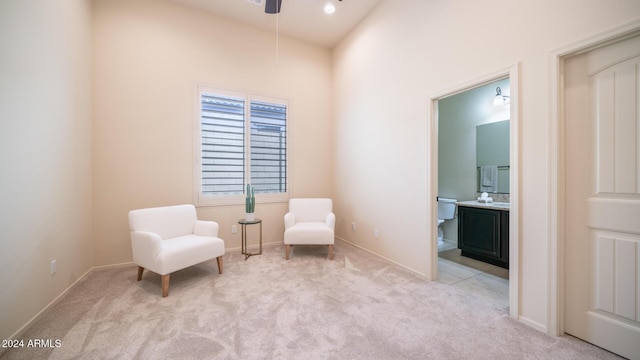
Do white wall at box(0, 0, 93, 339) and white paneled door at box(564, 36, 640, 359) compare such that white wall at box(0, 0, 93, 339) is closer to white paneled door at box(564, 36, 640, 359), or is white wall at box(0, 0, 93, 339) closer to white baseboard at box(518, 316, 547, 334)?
white baseboard at box(518, 316, 547, 334)

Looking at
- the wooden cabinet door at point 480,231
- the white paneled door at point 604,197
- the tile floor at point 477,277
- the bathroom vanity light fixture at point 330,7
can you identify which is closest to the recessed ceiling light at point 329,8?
the bathroom vanity light fixture at point 330,7

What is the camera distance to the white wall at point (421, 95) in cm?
186

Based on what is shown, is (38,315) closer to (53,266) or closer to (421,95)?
(53,266)

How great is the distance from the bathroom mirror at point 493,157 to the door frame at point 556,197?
2005 mm

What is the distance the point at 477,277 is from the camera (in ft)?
9.43

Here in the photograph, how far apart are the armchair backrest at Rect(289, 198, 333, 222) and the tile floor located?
6.15ft

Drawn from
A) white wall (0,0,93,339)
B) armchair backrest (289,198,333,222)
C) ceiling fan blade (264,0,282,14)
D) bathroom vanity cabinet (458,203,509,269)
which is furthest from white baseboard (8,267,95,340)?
bathroom vanity cabinet (458,203,509,269)

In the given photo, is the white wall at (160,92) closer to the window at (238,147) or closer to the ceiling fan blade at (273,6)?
the window at (238,147)

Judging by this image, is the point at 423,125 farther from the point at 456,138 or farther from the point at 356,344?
the point at 356,344

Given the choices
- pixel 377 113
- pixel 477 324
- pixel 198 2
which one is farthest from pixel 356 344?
pixel 198 2

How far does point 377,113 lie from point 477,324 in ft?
9.09

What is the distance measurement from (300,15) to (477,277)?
4.49 metres

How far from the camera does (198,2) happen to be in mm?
3510

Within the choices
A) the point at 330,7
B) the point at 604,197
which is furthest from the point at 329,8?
the point at 604,197
